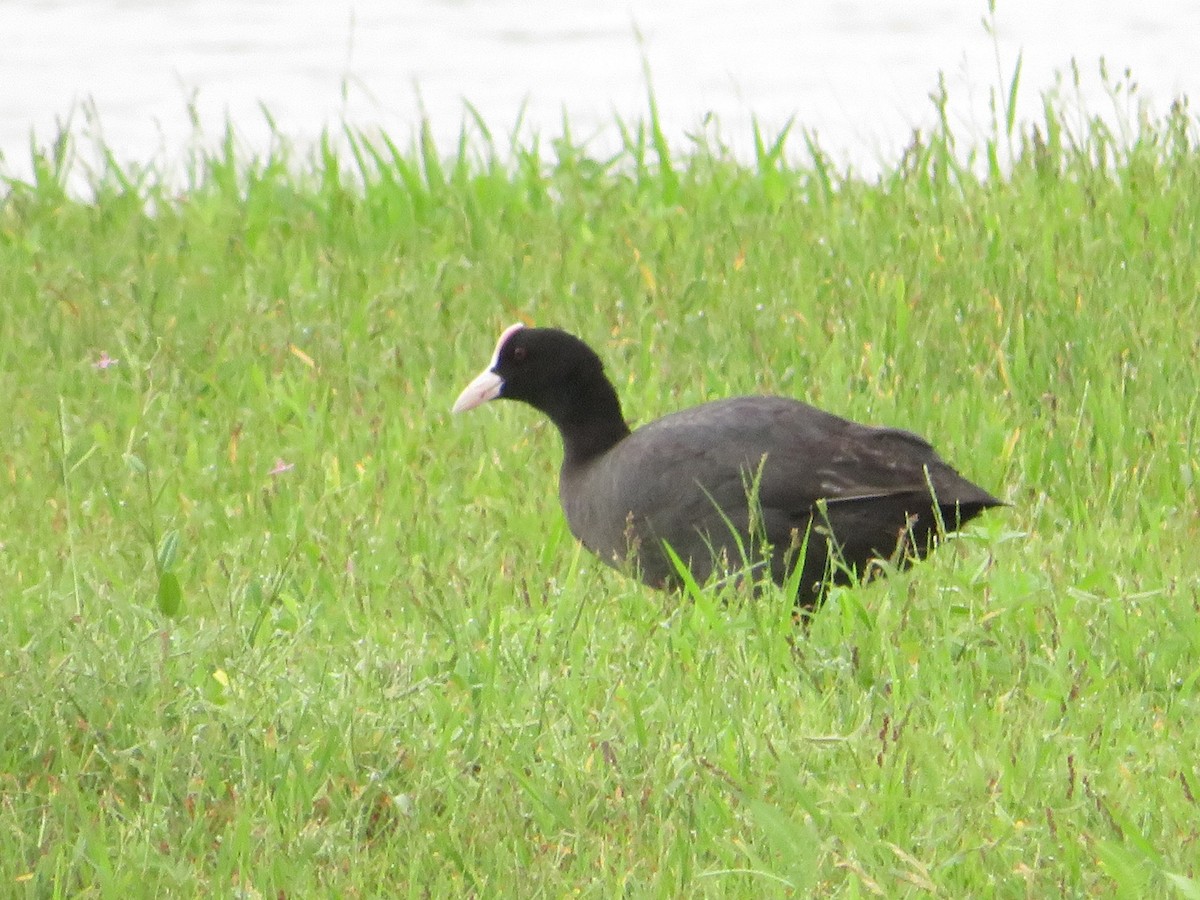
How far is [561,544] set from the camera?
5.48 meters

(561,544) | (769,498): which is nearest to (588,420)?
(561,544)

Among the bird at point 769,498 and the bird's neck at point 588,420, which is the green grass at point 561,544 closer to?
the bird at point 769,498

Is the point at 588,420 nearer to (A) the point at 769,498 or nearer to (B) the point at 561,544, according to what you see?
(B) the point at 561,544

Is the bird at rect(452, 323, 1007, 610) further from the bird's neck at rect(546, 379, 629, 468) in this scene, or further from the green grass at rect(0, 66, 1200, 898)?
the bird's neck at rect(546, 379, 629, 468)

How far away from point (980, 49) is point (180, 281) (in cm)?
518

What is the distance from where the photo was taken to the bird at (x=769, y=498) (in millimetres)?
4855

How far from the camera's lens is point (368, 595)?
16.1 feet

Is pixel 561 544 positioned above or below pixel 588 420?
below

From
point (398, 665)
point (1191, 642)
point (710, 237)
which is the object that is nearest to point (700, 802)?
point (398, 665)

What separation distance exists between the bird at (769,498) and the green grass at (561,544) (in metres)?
0.12

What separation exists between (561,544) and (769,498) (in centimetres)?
78

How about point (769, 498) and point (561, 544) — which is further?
point (561, 544)

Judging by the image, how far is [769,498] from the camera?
4.91 metres

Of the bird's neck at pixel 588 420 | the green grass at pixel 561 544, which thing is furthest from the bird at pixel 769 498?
the bird's neck at pixel 588 420
